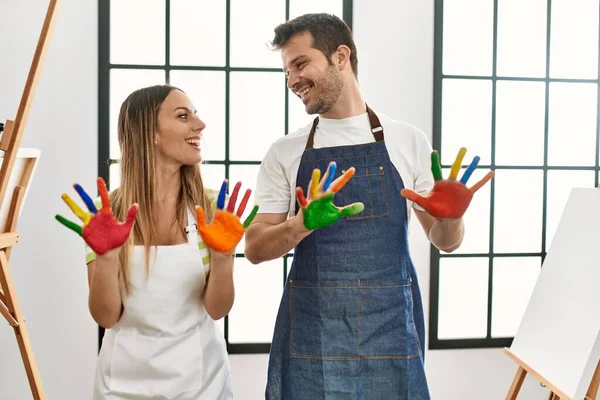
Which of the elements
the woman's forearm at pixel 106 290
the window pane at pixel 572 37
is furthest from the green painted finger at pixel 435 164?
the window pane at pixel 572 37

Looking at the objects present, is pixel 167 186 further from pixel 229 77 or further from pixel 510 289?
pixel 510 289

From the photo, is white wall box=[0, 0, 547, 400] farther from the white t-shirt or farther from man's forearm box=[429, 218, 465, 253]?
man's forearm box=[429, 218, 465, 253]

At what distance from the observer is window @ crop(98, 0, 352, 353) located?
2.65m

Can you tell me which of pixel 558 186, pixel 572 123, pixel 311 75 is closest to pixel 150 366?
pixel 311 75

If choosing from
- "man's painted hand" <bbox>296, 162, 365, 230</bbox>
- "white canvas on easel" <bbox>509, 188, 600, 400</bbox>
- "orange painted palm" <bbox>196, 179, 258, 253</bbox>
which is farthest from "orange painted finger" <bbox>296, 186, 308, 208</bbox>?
"white canvas on easel" <bbox>509, 188, 600, 400</bbox>

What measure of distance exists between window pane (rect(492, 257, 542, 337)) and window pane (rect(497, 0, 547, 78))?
3.00 ft

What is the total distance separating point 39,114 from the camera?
8.24ft

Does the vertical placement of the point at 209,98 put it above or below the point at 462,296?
above

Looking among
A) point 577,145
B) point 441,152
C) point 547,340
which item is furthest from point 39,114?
point 577,145

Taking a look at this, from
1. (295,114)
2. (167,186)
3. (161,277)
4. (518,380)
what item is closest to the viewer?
(161,277)

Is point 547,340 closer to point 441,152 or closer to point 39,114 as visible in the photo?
point 441,152

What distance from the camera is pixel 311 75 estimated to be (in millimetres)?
1708

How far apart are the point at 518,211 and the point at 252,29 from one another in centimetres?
154

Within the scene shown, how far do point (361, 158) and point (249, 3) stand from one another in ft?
4.34
